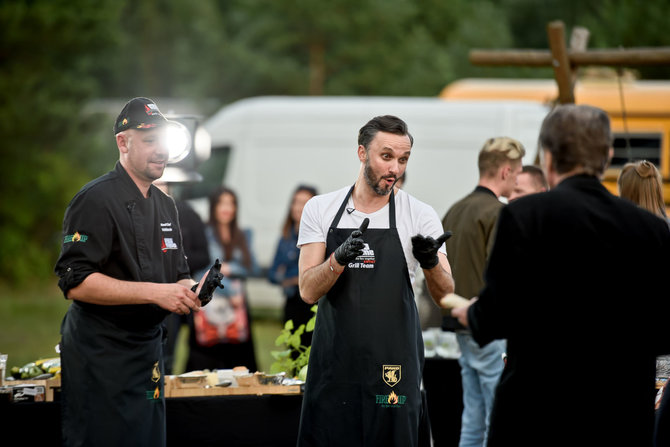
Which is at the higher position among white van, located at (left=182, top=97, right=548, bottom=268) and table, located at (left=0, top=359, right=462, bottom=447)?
white van, located at (left=182, top=97, right=548, bottom=268)

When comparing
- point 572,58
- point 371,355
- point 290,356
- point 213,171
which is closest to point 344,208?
point 371,355

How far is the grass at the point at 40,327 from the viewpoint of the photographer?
32.7 ft

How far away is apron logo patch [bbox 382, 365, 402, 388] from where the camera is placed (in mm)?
3682

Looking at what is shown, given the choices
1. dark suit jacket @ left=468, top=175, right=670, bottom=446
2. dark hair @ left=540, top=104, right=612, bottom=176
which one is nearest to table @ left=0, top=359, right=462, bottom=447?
dark suit jacket @ left=468, top=175, right=670, bottom=446

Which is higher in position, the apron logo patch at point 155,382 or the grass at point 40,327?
the grass at point 40,327

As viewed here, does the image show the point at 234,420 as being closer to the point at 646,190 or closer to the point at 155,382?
the point at 155,382

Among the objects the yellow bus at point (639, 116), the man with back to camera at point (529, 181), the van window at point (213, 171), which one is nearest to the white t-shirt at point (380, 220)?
the man with back to camera at point (529, 181)

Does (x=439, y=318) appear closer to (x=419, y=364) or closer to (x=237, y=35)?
(x=419, y=364)

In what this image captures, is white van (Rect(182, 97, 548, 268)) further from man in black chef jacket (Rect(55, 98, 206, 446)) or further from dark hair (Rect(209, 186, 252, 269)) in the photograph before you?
man in black chef jacket (Rect(55, 98, 206, 446))

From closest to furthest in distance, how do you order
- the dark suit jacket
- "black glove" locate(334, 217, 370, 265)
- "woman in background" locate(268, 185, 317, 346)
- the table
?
the dark suit jacket → "black glove" locate(334, 217, 370, 265) → the table → "woman in background" locate(268, 185, 317, 346)

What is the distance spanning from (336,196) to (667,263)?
5.05ft

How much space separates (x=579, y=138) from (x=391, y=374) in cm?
138

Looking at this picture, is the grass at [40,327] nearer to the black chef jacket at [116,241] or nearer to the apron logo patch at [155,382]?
the apron logo patch at [155,382]

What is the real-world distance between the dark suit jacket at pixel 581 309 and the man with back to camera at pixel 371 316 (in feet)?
2.86
